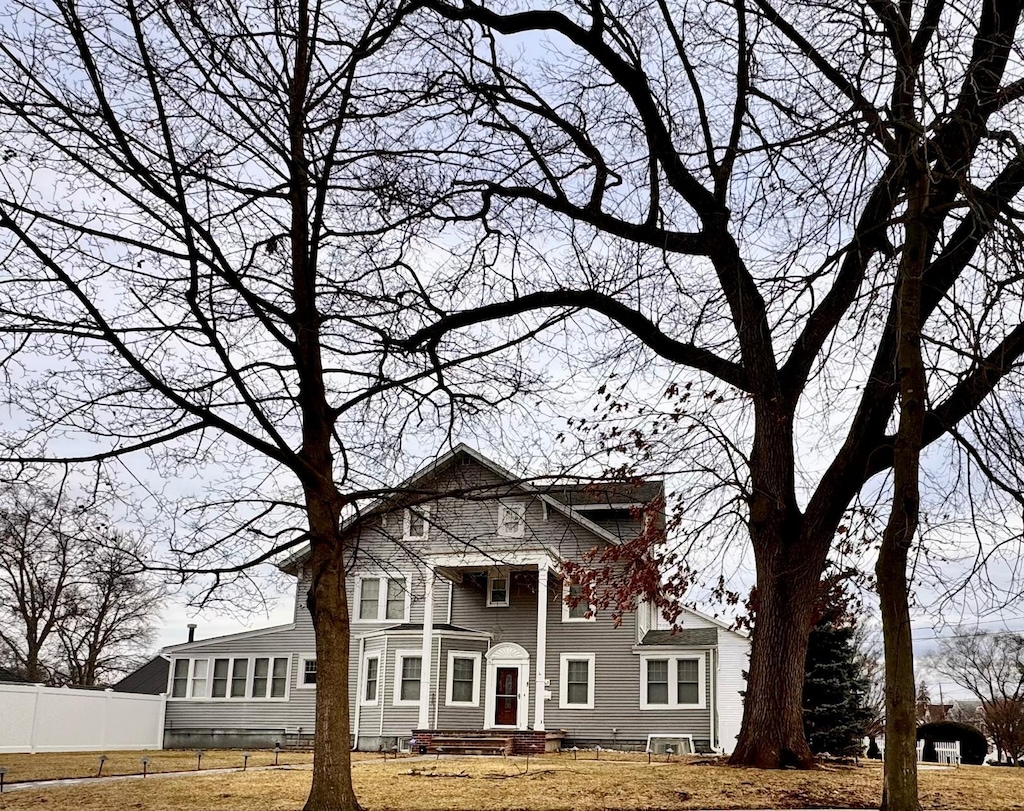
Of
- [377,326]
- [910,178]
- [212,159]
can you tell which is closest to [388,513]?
[377,326]

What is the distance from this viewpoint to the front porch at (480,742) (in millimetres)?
25766

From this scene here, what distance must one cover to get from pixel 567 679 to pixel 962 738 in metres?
10.8

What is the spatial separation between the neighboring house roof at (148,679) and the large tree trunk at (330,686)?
134 ft

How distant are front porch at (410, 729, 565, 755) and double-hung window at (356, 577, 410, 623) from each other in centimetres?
496

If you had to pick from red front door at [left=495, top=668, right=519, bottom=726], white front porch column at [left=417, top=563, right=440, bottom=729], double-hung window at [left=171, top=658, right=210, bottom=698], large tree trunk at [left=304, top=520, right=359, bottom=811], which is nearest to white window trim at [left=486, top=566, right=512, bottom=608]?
red front door at [left=495, top=668, right=519, bottom=726]

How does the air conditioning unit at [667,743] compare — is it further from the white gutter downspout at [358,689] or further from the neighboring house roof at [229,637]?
the neighboring house roof at [229,637]

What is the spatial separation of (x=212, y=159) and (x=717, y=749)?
80.8 feet

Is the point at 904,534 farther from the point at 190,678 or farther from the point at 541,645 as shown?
the point at 190,678

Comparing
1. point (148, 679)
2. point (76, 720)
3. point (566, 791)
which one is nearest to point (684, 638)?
point (76, 720)

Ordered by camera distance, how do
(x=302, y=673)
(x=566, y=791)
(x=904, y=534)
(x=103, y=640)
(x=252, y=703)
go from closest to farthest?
(x=904, y=534) < (x=566, y=791) < (x=302, y=673) < (x=252, y=703) < (x=103, y=640)

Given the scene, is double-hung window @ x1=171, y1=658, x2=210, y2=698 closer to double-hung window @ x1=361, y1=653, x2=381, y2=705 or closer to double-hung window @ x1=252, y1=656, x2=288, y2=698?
double-hung window @ x1=252, y1=656, x2=288, y2=698

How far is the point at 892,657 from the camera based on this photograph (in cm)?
777

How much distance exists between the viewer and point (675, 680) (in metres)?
29.3

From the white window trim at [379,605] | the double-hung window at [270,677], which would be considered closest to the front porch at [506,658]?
the white window trim at [379,605]
